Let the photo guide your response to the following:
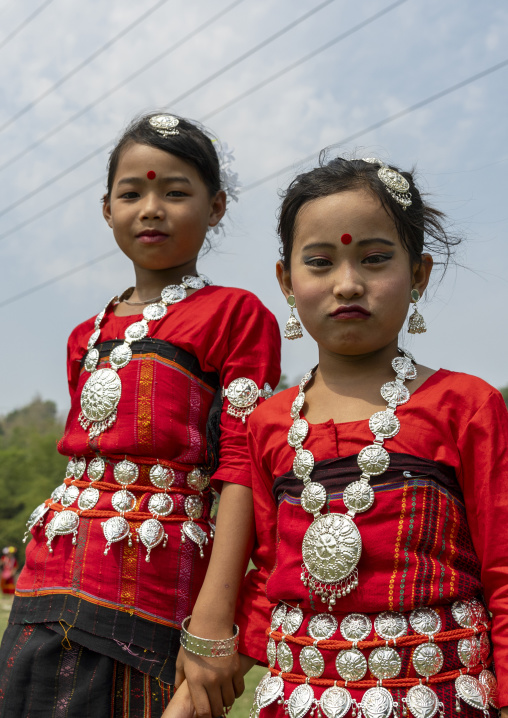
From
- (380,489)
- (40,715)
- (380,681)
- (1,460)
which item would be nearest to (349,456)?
(380,489)

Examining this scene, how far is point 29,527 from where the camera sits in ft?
7.92

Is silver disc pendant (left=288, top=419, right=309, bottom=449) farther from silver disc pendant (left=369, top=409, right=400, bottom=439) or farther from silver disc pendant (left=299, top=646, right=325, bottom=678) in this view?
silver disc pendant (left=299, top=646, right=325, bottom=678)

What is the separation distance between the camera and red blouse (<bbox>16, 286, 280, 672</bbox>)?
2.12 m

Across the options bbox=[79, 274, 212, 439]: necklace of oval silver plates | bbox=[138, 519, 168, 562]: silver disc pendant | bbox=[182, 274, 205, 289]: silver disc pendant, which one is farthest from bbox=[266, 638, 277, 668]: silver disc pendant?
bbox=[182, 274, 205, 289]: silver disc pendant

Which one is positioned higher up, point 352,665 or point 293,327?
point 293,327

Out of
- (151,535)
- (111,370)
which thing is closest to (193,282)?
(111,370)

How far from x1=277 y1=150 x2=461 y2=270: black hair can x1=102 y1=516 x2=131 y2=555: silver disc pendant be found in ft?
2.69

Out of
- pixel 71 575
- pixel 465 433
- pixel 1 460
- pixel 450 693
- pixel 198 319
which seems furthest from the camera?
pixel 1 460

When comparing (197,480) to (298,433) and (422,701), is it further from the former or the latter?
(422,701)

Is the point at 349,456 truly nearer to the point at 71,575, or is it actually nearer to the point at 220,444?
the point at 220,444

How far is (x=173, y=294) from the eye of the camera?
2479 millimetres

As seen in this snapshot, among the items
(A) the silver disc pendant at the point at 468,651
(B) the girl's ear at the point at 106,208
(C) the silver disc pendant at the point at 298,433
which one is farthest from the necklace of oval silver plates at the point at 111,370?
(A) the silver disc pendant at the point at 468,651

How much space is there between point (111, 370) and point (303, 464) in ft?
2.48

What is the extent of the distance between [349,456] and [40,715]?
3.59 feet
